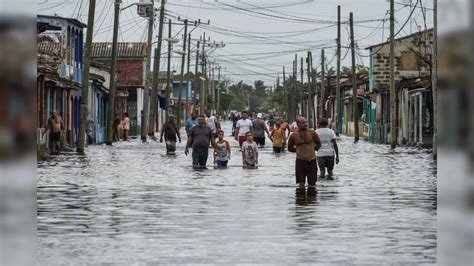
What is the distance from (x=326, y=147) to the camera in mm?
25188

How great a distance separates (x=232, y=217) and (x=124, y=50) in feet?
276

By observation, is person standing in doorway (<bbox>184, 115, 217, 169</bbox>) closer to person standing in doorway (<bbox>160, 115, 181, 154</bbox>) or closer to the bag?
person standing in doorway (<bbox>160, 115, 181, 154</bbox>)

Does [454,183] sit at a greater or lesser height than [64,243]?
greater

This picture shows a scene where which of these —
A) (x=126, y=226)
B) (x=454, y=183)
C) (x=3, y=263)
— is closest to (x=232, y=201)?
(x=126, y=226)

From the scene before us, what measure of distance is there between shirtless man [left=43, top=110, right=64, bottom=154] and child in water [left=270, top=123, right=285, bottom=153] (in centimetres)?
896

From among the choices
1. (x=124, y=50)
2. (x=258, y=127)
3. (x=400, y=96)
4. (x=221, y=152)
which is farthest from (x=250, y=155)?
(x=124, y=50)

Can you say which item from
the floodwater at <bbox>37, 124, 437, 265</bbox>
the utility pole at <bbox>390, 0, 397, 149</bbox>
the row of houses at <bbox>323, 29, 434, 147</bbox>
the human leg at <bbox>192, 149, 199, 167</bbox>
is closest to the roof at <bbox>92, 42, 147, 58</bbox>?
the row of houses at <bbox>323, 29, 434, 147</bbox>

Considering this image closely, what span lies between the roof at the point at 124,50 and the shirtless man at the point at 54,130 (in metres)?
53.4

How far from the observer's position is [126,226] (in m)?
13.4

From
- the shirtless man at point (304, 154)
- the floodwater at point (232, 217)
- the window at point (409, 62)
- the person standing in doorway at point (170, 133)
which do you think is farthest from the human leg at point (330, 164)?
the window at point (409, 62)

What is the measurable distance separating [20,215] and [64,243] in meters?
8.28

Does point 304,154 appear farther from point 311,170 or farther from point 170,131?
point 170,131

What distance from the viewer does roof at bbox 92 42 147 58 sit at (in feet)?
319

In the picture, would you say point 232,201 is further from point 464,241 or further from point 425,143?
point 425,143
